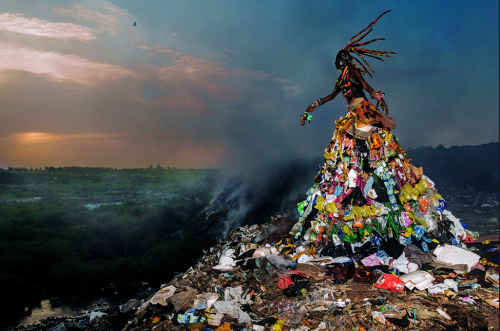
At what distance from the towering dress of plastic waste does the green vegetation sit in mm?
7404

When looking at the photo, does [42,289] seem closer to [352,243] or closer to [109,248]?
[109,248]

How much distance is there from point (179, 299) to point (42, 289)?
718 centimetres

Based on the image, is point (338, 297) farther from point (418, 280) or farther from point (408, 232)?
point (408, 232)

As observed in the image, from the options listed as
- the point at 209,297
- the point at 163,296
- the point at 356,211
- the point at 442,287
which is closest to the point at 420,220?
the point at 356,211

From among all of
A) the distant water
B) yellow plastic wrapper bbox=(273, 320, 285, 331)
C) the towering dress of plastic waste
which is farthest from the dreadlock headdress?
the distant water

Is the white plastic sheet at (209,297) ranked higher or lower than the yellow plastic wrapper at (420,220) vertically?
lower

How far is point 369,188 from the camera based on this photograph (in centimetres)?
406

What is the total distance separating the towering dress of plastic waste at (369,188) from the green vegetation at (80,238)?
Answer: 7404mm

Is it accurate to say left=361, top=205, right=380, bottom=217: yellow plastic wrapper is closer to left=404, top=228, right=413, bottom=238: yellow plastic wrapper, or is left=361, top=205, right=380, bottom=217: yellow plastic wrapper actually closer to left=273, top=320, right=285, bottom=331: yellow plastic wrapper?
left=404, top=228, right=413, bottom=238: yellow plastic wrapper

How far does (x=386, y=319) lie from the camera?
2.76m

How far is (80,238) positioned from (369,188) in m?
12.2

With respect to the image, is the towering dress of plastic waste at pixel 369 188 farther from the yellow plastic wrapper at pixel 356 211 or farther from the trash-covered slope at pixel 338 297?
the trash-covered slope at pixel 338 297

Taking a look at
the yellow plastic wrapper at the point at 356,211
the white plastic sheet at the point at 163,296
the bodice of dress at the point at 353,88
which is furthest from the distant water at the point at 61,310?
the bodice of dress at the point at 353,88

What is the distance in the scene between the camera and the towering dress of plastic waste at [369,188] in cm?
394
